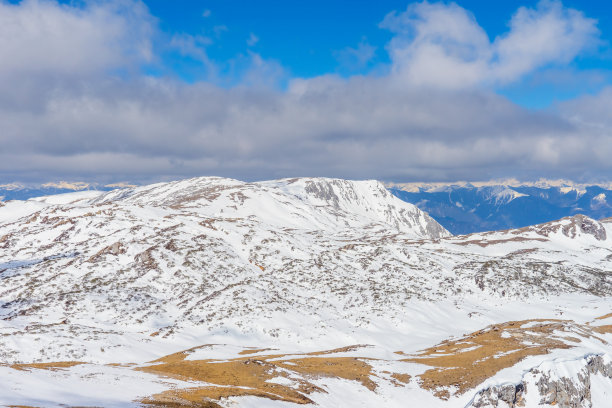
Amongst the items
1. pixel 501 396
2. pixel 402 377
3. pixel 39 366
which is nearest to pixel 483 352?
pixel 501 396

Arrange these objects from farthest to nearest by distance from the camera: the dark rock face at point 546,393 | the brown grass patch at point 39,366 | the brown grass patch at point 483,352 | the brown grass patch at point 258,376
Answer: the brown grass patch at point 483,352, the dark rock face at point 546,393, the brown grass patch at point 39,366, the brown grass patch at point 258,376

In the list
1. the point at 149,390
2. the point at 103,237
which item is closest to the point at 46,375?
the point at 149,390

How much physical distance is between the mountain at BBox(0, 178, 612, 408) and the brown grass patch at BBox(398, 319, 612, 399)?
0.29 metres

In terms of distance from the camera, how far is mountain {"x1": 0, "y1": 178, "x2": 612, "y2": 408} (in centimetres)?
3656

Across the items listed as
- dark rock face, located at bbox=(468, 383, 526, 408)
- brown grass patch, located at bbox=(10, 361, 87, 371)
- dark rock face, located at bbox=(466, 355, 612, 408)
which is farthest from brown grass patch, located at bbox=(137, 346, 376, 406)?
dark rock face, located at bbox=(466, 355, 612, 408)

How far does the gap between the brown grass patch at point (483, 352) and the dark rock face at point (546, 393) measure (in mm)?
3224

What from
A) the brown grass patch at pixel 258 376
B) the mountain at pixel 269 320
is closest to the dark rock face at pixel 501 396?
the mountain at pixel 269 320

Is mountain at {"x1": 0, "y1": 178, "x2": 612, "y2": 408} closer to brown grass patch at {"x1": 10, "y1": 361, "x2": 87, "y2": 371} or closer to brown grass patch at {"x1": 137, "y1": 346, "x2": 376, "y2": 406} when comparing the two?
brown grass patch at {"x1": 137, "y1": 346, "x2": 376, "y2": 406}

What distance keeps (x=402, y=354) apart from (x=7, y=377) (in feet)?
163

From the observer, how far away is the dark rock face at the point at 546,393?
121ft

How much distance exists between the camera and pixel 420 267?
113062 mm

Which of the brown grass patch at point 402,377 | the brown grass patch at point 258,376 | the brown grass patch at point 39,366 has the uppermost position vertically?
the brown grass patch at point 39,366

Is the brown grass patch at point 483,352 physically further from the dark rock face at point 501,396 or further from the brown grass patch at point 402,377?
the dark rock face at point 501,396

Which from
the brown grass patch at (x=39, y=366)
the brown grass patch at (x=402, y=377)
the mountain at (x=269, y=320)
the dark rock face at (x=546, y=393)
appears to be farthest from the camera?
the brown grass patch at (x=402, y=377)
